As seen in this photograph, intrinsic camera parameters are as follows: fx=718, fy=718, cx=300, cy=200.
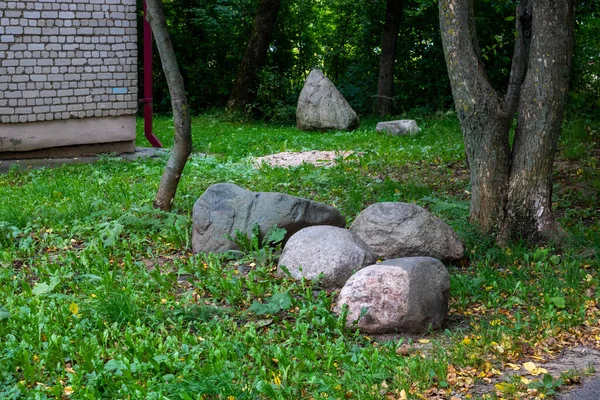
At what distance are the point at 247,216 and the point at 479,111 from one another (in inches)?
95.1

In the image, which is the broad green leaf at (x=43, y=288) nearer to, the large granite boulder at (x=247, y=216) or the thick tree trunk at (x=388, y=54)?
the large granite boulder at (x=247, y=216)

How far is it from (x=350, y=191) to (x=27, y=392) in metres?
5.24

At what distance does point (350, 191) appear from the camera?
28.7ft

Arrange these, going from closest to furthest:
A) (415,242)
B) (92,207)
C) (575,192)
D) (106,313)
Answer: (106,313)
(415,242)
(92,207)
(575,192)

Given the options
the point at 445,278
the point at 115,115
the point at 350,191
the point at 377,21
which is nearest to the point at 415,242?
the point at 445,278

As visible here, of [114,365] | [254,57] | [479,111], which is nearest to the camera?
[114,365]

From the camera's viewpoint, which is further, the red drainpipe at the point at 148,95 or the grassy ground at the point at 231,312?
the red drainpipe at the point at 148,95

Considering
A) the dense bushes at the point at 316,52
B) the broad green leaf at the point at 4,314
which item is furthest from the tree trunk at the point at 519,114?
the dense bushes at the point at 316,52

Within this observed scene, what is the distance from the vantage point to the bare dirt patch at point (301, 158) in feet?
36.3

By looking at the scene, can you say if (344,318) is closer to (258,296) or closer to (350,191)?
(258,296)

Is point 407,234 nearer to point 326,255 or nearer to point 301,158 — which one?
point 326,255

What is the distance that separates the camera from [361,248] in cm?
585

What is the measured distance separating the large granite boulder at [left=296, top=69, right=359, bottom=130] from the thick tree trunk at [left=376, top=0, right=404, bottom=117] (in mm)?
2482

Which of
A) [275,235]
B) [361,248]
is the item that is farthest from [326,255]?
[275,235]
